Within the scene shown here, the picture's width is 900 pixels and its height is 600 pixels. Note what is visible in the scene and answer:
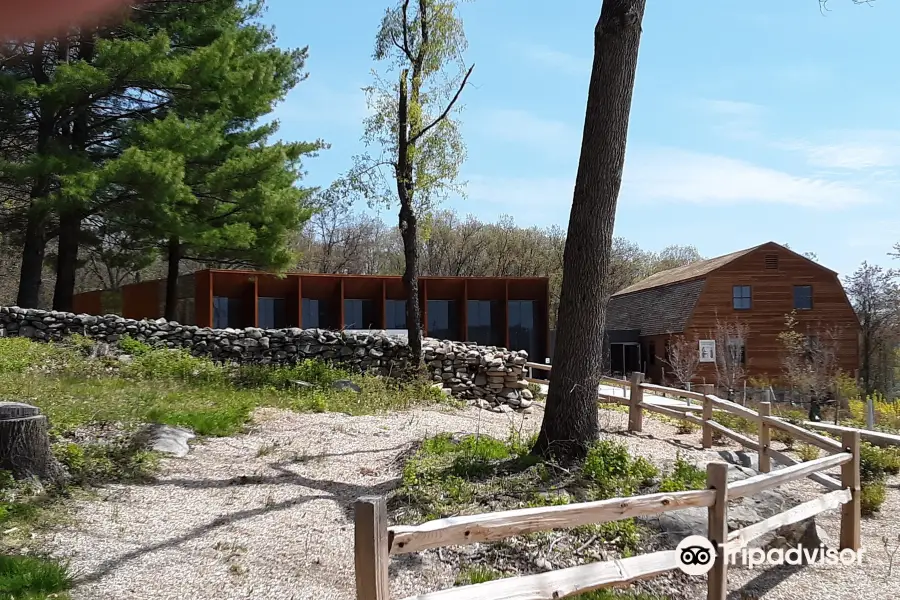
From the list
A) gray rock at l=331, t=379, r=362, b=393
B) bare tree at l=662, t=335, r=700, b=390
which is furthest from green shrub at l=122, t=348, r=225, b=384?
bare tree at l=662, t=335, r=700, b=390

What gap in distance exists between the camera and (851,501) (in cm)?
588

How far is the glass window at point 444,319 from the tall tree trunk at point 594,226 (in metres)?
16.4

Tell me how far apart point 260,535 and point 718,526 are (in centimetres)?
315

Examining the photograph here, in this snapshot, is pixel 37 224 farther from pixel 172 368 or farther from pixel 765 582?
pixel 765 582

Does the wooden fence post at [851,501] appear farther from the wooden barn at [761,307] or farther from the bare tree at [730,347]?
the wooden barn at [761,307]

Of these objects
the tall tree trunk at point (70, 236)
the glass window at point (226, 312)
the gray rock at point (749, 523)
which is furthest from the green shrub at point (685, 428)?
the glass window at point (226, 312)

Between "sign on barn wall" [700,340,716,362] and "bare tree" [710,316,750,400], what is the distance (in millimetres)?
225

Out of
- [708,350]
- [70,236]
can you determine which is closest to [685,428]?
[70,236]

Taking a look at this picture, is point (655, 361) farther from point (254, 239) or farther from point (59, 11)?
point (59, 11)

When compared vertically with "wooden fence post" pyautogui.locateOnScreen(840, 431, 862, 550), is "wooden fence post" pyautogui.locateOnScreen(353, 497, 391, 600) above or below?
above

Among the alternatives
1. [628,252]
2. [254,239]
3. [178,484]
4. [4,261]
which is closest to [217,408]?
[178,484]

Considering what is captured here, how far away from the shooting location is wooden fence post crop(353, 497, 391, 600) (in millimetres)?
2639

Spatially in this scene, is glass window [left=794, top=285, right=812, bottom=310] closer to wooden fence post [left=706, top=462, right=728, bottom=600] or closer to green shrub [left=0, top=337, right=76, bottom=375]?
green shrub [left=0, top=337, right=76, bottom=375]

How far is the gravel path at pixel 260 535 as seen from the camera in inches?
167
